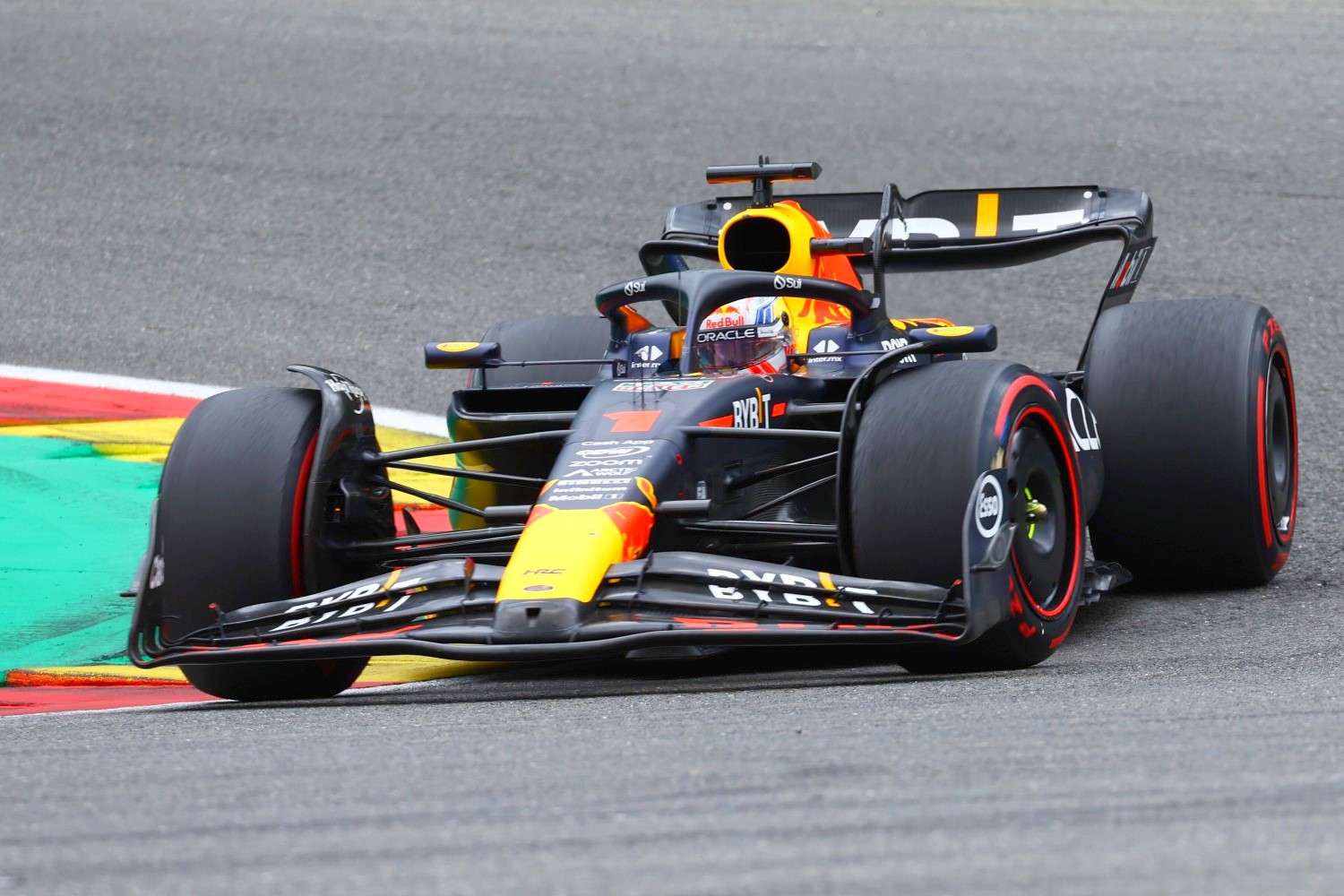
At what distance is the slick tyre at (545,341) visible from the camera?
7.76 meters

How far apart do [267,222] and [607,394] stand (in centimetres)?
996

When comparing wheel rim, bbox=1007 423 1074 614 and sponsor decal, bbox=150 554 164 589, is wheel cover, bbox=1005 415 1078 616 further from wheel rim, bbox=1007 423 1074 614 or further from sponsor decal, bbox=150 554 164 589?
sponsor decal, bbox=150 554 164 589

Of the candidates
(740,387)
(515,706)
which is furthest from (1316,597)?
(515,706)

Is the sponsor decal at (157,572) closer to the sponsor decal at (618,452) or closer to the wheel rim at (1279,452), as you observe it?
the sponsor decal at (618,452)

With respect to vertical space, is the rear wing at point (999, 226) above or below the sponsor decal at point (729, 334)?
above

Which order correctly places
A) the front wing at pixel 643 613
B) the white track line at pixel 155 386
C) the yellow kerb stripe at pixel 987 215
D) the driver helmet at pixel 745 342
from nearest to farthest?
the front wing at pixel 643 613 < the driver helmet at pixel 745 342 < the yellow kerb stripe at pixel 987 215 < the white track line at pixel 155 386

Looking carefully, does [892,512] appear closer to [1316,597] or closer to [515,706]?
[515,706]

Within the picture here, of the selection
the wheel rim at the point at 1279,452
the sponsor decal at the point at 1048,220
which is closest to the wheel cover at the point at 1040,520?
the wheel rim at the point at 1279,452

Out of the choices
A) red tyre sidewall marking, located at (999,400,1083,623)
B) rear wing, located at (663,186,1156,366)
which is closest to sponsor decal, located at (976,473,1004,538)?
red tyre sidewall marking, located at (999,400,1083,623)

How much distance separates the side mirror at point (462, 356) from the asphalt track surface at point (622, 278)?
4.15 ft

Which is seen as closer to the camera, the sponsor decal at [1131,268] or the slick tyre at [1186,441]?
the slick tyre at [1186,441]

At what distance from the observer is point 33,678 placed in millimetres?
5992

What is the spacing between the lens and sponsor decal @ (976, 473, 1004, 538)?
5004 millimetres

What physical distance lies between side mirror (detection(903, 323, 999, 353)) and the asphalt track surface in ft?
3.19
